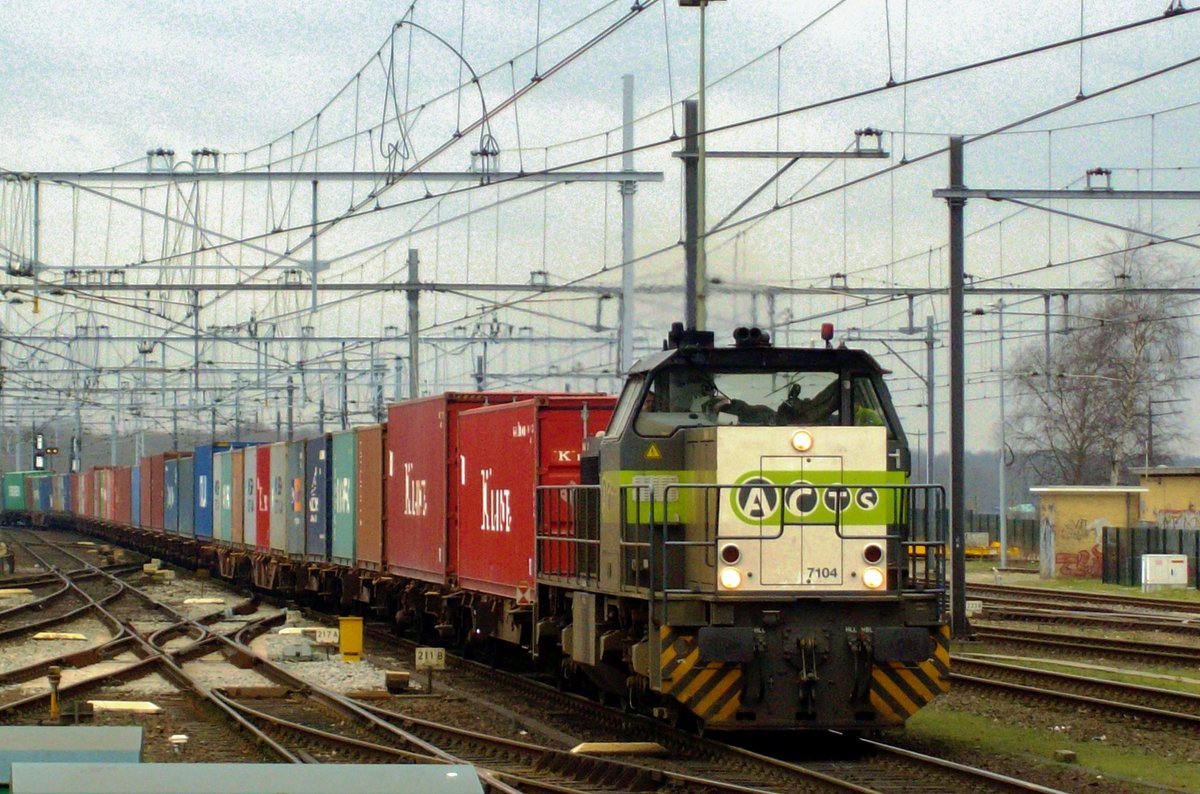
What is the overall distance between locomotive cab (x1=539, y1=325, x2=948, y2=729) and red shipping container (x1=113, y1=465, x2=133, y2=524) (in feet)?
148

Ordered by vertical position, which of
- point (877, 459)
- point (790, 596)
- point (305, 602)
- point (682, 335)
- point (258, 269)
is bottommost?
point (305, 602)

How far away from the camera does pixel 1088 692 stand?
627 inches

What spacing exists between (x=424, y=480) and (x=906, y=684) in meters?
9.51

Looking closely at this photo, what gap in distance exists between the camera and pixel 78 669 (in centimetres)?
1889

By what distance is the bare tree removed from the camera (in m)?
62.1

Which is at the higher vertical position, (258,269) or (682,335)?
(258,269)

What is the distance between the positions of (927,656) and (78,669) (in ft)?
37.8

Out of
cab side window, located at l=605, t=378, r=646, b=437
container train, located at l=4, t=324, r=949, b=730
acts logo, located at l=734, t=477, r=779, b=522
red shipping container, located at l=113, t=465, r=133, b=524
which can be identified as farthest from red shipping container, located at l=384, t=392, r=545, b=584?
red shipping container, located at l=113, t=465, r=133, b=524

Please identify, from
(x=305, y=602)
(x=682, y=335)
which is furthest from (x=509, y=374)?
(x=682, y=335)

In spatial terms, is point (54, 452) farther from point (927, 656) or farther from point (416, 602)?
point (927, 656)

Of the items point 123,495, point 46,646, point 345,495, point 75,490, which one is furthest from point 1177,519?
point 75,490

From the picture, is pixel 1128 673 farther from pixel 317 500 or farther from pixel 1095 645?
pixel 317 500

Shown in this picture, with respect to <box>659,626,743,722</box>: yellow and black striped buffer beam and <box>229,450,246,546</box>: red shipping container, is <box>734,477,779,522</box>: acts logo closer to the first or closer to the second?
<box>659,626,743,722</box>: yellow and black striped buffer beam

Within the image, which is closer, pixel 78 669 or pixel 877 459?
pixel 877 459
